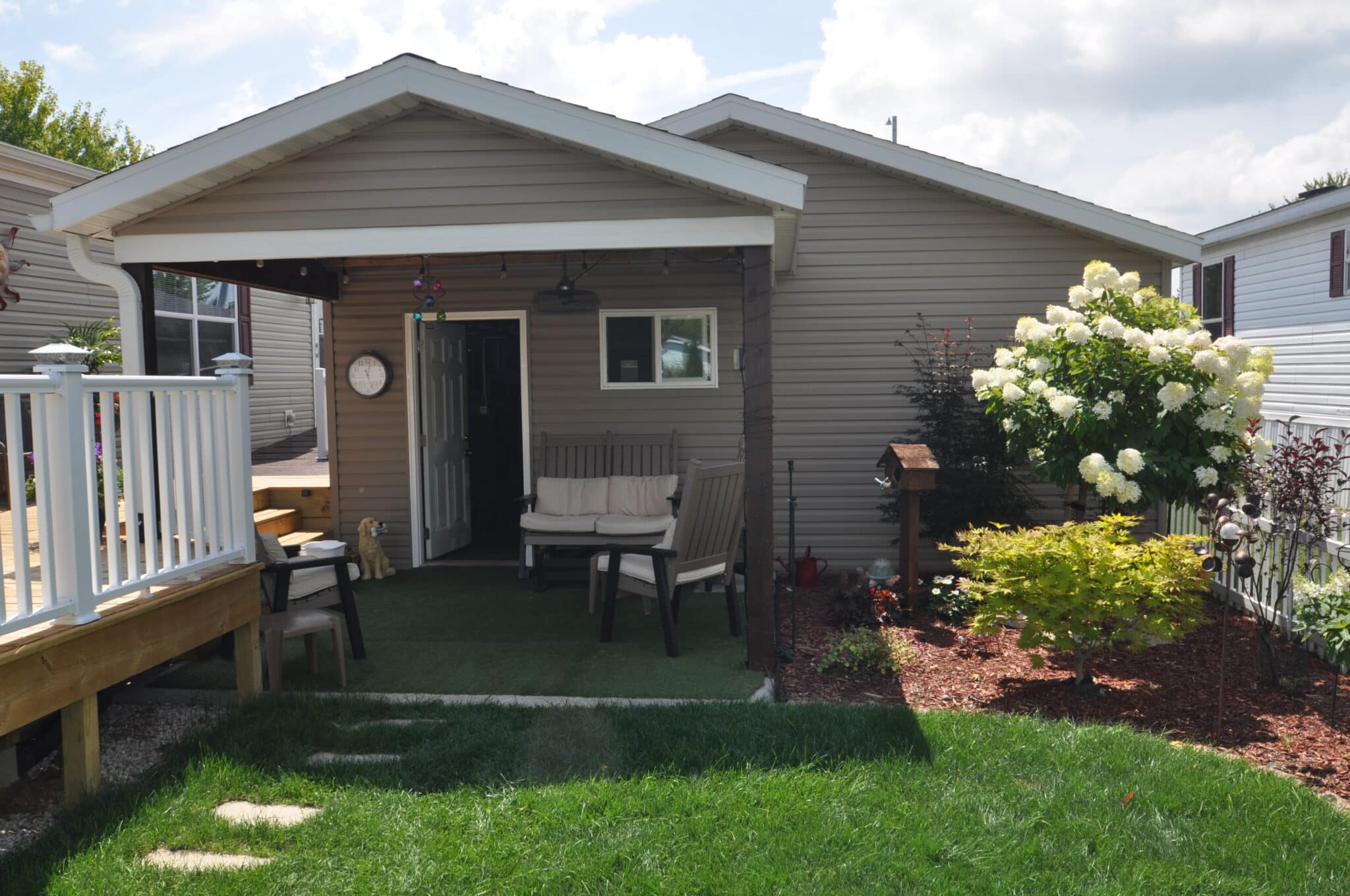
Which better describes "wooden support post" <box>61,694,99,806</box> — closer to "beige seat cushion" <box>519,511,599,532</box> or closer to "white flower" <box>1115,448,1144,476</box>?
"beige seat cushion" <box>519,511,599,532</box>

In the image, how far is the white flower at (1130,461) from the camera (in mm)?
5520

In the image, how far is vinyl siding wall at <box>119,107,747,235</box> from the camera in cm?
515

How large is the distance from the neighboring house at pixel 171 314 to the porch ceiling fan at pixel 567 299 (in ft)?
9.21

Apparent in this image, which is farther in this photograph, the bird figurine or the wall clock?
the bird figurine

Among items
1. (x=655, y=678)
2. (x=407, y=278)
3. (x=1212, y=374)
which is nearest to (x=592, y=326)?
(x=407, y=278)

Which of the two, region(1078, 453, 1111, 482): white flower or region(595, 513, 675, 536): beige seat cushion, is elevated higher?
region(1078, 453, 1111, 482): white flower

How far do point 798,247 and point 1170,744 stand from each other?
4894 millimetres

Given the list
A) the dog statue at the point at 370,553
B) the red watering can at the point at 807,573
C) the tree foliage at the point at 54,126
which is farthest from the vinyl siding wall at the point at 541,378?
the tree foliage at the point at 54,126

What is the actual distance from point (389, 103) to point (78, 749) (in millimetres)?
3368

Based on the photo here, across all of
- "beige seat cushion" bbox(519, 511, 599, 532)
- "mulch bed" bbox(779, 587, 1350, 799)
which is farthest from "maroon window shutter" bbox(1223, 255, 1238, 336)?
"beige seat cushion" bbox(519, 511, 599, 532)

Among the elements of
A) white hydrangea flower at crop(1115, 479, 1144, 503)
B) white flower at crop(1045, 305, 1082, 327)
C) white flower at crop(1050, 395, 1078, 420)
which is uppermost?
white flower at crop(1045, 305, 1082, 327)

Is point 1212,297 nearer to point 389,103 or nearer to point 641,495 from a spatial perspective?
point 641,495

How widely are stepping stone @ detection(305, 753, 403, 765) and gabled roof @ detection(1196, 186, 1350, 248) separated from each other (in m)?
10.3

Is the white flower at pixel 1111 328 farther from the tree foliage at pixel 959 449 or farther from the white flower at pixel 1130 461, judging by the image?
the tree foliage at pixel 959 449
